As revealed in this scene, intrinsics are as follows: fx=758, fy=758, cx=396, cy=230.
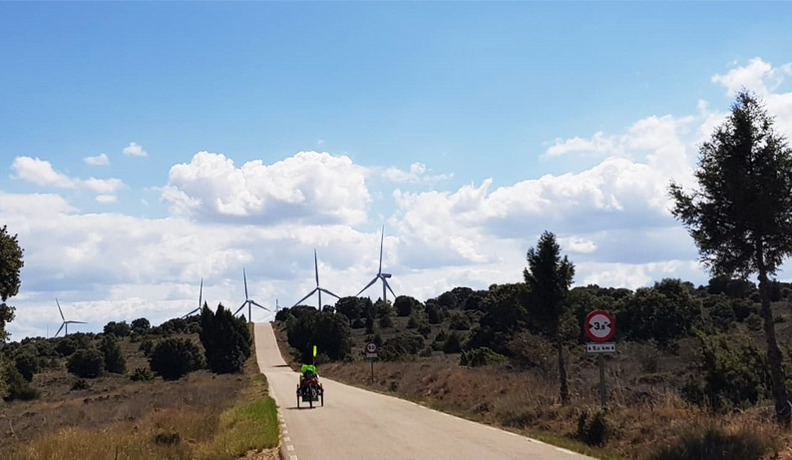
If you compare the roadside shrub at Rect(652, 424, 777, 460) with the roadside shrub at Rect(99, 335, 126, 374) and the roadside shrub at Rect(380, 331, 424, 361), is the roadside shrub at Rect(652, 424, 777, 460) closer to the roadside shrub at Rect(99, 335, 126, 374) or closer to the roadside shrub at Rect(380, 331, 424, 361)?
the roadside shrub at Rect(380, 331, 424, 361)

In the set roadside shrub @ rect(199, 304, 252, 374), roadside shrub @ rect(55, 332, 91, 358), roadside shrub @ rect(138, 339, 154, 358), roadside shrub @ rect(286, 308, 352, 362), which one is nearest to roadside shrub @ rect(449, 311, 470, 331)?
roadside shrub @ rect(286, 308, 352, 362)

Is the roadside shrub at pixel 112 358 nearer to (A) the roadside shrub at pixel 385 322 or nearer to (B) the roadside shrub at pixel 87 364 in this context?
(B) the roadside shrub at pixel 87 364

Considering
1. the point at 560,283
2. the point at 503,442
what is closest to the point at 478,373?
the point at 560,283

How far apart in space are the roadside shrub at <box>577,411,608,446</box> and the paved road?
121cm

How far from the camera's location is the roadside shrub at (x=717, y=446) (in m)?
12.1

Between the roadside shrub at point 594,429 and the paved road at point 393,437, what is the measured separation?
121 cm

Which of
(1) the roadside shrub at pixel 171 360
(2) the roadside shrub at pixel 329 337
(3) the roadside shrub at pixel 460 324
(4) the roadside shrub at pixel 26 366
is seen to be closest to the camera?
(4) the roadside shrub at pixel 26 366

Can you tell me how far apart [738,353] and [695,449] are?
12.1 meters

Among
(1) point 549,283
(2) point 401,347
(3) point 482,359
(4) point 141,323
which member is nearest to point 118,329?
(4) point 141,323

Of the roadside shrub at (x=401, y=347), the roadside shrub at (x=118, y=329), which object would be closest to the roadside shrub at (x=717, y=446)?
the roadside shrub at (x=401, y=347)

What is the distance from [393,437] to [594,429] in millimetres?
4600

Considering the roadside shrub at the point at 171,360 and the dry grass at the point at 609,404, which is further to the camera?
the roadside shrub at the point at 171,360

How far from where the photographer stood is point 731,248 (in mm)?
15398

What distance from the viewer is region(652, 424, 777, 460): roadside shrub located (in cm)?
1215
